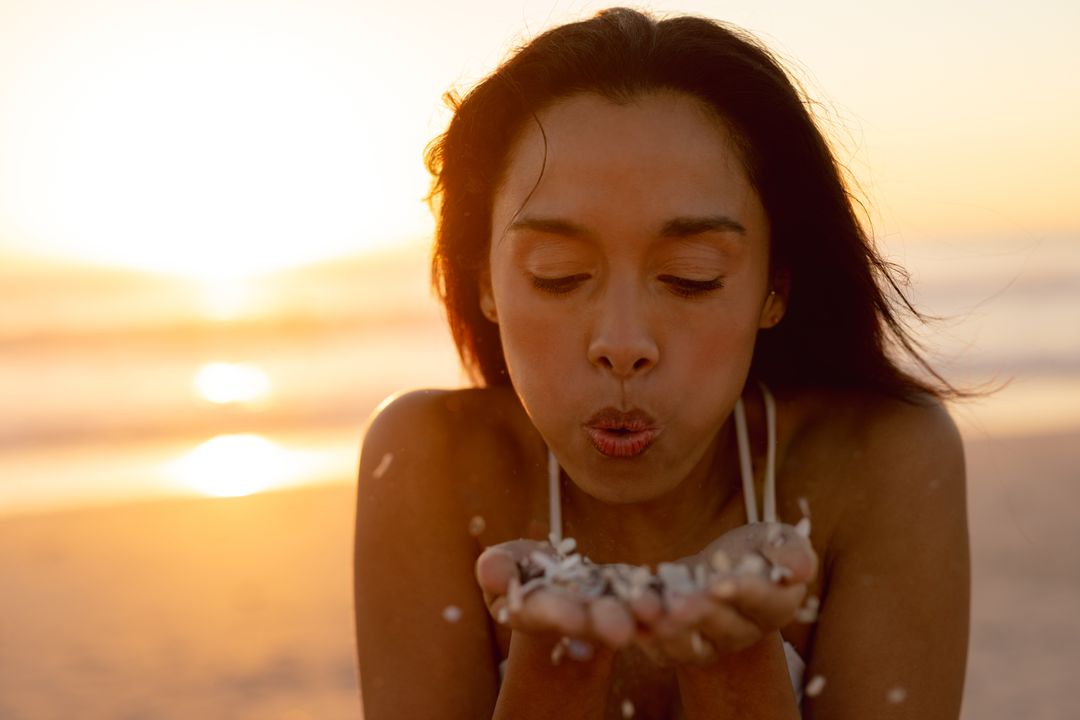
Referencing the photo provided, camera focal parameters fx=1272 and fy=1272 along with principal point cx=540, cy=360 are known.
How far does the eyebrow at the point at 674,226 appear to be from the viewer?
2840 millimetres

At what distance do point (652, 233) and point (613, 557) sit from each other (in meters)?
1.07

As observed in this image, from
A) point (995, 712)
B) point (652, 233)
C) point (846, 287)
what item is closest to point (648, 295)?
point (652, 233)

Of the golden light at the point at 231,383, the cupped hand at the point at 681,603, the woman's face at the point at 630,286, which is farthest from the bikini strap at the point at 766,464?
the golden light at the point at 231,383

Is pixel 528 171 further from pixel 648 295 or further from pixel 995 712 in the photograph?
pixel 995 712

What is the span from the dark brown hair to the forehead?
0.05 metres

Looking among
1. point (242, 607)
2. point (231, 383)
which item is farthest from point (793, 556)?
point (231, 383)

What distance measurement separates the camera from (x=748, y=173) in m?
3.05

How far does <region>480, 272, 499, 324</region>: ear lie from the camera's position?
343 centimetres

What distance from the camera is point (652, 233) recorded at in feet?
9.27

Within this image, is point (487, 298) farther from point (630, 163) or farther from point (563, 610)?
point (563, 610)

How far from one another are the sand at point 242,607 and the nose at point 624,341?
3140 mm

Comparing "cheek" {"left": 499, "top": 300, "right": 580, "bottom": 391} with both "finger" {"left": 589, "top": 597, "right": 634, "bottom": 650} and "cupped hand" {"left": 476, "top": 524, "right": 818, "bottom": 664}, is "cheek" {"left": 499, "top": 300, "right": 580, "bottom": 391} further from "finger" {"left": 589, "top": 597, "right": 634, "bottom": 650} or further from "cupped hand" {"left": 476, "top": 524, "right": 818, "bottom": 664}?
"finger" {"left": 589, "top": 597, "right": 634, "bottom": 650}

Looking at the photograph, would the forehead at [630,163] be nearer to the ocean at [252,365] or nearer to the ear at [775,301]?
the ear at [775,301]

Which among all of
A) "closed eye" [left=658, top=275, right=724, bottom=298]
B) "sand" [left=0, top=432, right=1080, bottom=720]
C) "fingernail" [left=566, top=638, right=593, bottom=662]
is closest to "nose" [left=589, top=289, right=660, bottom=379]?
"closed eye" [left=658, top=275, right=724, bottom=298]
